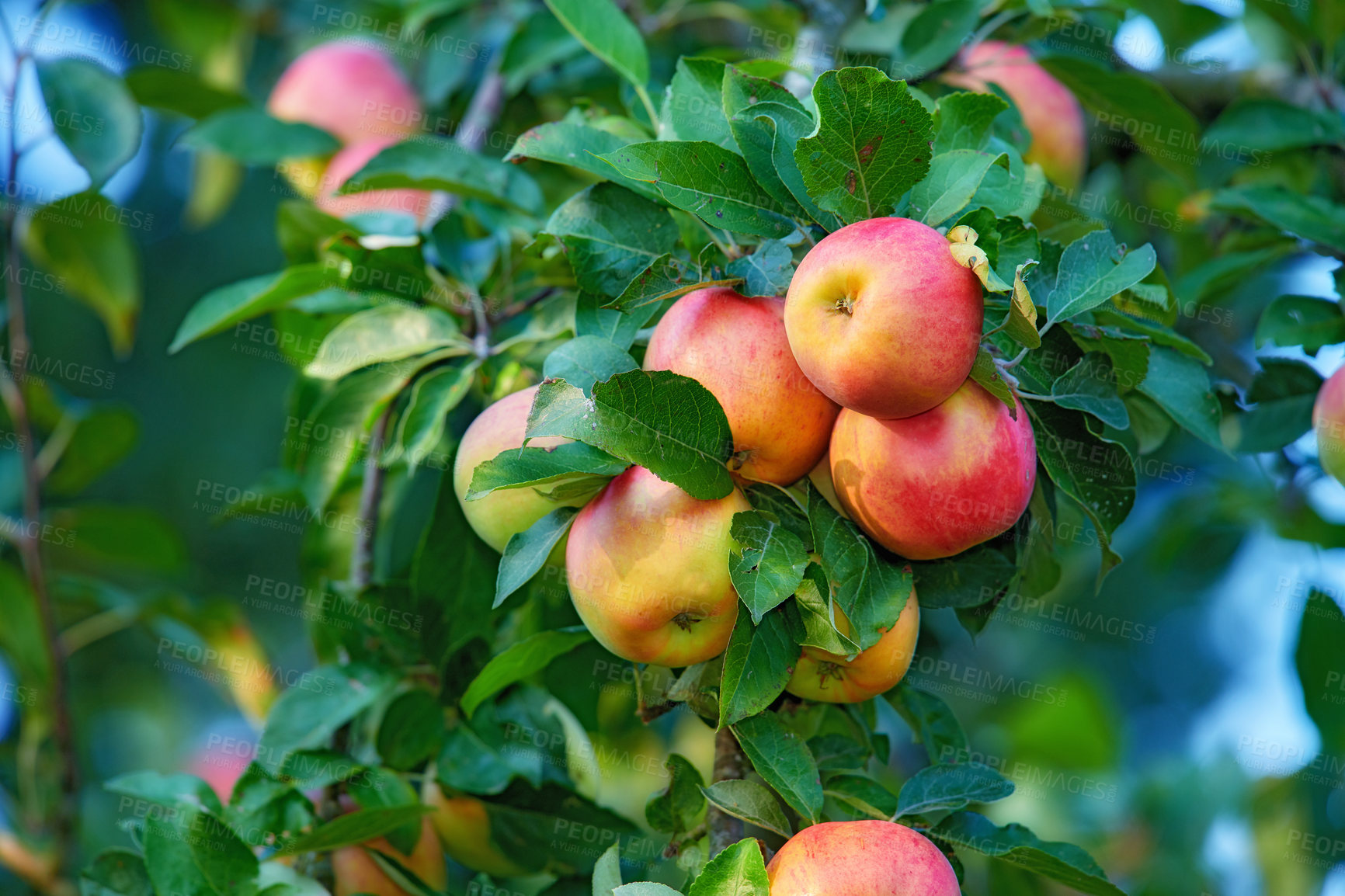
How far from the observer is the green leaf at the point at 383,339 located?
45.8 inches

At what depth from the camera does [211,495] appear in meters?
3.30

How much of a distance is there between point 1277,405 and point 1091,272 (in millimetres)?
571

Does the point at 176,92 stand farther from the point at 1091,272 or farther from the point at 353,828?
the point at 1091,272

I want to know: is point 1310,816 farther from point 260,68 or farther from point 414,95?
point 260,68

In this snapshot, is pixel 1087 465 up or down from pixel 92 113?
down

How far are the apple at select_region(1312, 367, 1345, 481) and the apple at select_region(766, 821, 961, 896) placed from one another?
68 centimetres

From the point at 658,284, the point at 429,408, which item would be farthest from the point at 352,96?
the point at 658,284

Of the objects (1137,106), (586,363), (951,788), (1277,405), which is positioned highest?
(586,363)

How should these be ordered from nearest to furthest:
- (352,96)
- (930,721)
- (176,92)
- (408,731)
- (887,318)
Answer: (887,318) < (930,721) < (408,731) < (176,92) < (352,96)

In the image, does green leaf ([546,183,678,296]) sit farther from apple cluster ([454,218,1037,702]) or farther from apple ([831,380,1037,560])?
apple ([831,380,1037,560])

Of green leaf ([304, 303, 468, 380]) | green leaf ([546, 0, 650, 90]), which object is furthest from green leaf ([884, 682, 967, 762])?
green leaf ([546, 0, 650, 90])

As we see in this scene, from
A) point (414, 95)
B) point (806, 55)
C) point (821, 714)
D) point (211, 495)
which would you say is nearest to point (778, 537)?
point (821, 714)

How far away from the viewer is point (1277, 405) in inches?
48.9

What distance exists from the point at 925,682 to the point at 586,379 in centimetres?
76
